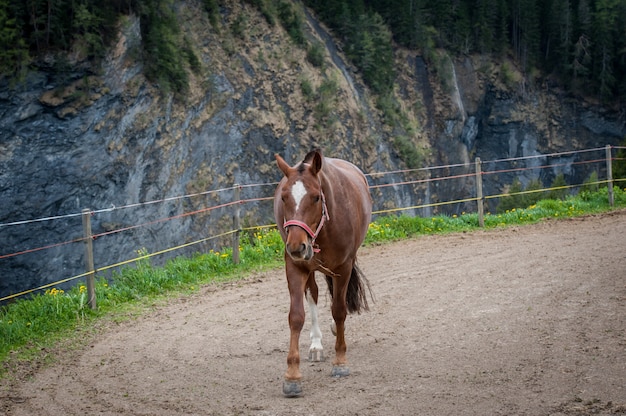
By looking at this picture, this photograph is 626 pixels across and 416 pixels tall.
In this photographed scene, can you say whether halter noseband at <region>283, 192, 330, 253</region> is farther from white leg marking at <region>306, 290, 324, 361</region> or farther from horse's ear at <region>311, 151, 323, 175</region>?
white leg marking at <region>306, 290, 324, 361</region>

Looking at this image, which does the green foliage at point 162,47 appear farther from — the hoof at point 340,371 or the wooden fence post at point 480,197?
the hoof at point 340,371

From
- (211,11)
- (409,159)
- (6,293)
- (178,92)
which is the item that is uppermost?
(211,11)

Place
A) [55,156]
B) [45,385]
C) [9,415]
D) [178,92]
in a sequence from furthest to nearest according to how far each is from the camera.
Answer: [178,92], [55,156], [45,385], [9,415]

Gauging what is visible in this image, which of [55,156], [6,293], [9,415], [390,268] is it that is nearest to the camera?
[9,415]

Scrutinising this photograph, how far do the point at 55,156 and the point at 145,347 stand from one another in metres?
10.8

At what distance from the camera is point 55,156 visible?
54.6 ft

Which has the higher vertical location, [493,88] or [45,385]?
[493,88]

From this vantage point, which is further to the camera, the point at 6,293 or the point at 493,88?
the point at 493,88

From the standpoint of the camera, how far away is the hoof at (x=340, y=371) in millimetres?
5840

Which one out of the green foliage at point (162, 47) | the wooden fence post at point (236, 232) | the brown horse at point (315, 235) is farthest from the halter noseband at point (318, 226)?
the green foliage at point (162, 47)

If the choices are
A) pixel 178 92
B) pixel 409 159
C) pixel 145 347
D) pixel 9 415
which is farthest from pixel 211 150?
pixel 9 415

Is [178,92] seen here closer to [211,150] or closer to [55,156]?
[211,150]

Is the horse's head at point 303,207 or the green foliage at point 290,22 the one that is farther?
the green foliage at point 290,22

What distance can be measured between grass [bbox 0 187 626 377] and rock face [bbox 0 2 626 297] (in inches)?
33.2
